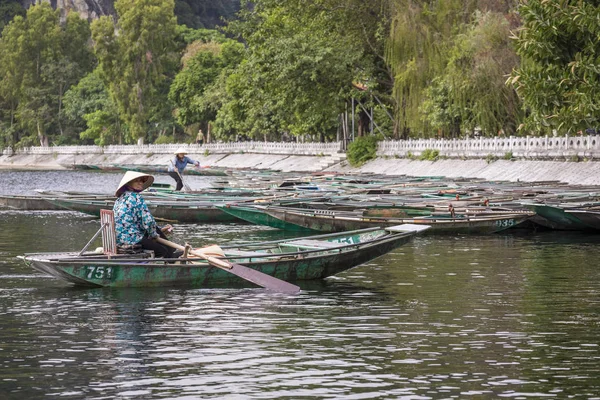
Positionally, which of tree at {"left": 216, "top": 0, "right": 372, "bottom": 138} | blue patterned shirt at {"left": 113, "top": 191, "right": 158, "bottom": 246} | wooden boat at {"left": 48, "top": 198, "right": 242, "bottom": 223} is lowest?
wooden boat at {"left": 48, "top": 198, "right": 242, "bottom": 223}

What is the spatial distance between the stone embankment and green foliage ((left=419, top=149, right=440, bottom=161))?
251mm

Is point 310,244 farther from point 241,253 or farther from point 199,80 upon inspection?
point 199,80

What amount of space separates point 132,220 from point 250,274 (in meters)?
1.89

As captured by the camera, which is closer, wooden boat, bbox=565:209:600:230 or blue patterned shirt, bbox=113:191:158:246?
blue patterned shirt, bbox=113:191:158:246

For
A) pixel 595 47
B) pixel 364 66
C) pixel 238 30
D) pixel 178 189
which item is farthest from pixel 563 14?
pixel 238 30

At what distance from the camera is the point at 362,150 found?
6662cm

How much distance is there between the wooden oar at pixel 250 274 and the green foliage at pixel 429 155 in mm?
42228

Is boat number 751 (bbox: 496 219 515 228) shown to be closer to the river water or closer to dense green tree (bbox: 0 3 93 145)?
the river water

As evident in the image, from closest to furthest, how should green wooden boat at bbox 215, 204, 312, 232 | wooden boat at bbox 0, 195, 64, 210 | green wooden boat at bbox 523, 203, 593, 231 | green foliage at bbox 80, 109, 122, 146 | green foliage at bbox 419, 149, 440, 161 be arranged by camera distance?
green wooden boat at bbox 523, 203, 593, 231, green wooden boat at bbox 215, 204, 312, 232, wooden boat at bbox 0, 195, 64, 210, green foliage at bbox 419, 149, 440, 161, green foliage at bbox 80, 109, 122, 146

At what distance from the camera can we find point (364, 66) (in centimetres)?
6222

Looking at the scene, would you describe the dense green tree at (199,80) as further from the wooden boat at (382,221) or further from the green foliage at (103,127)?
the wooden boat at (382,221)

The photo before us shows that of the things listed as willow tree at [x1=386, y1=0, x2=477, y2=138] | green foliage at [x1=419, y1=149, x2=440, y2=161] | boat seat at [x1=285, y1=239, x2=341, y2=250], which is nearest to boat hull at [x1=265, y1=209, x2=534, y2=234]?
boat seat at [x1=285, y1=239, x2=341, y2=250]

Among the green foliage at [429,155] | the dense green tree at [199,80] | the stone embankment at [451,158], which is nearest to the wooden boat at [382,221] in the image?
the stone embankment at [451,158]

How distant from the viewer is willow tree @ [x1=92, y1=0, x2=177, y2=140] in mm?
105750
